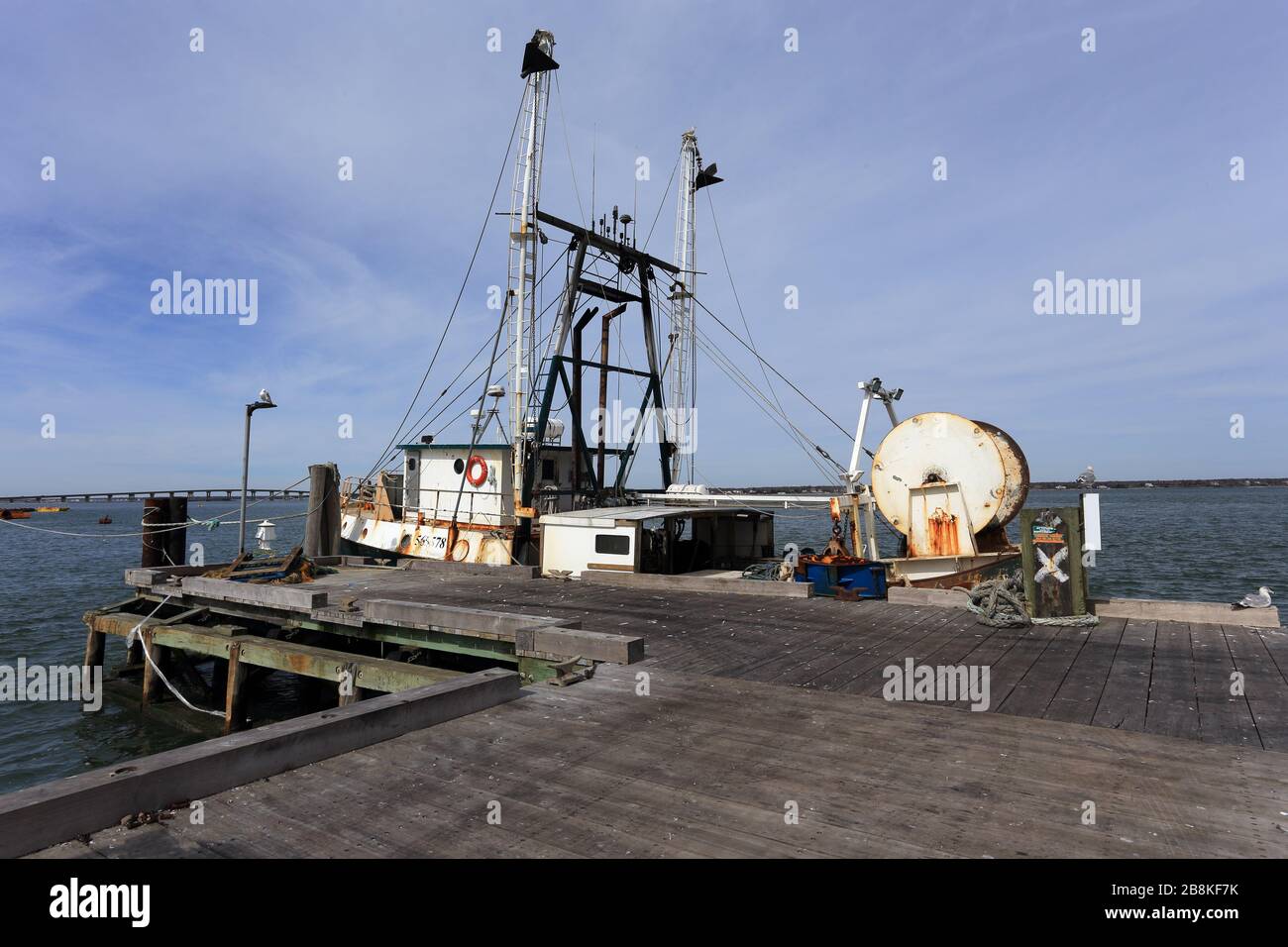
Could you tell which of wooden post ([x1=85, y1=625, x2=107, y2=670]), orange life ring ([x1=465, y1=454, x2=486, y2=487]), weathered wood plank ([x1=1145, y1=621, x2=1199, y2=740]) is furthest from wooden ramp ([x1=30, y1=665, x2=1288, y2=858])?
orange life ring ([x1=465, y1=454, x2=486, y2=487])

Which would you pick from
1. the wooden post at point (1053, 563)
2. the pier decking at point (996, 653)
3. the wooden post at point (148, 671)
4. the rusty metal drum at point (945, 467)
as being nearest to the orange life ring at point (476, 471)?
the pier decking at point (996, 653)

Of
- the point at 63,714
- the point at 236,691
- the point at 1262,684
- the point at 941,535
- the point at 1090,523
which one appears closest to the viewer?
the point at 1262,684

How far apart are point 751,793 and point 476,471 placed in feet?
71.6

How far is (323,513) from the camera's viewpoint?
22.7 m

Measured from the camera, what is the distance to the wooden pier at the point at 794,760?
4352mm

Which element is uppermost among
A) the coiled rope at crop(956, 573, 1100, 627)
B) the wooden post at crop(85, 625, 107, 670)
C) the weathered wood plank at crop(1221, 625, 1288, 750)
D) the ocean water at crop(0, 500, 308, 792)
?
the coiled rope at crop(956, 573, 1100, 627)

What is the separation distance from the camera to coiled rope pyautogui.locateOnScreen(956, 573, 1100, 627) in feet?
36.4

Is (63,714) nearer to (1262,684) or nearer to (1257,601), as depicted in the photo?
(1262,684)

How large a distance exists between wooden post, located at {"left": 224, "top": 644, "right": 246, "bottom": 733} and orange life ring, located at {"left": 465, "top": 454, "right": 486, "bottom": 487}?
40.0 ft

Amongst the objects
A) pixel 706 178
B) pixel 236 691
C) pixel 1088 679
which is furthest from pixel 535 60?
pixel 1088 679

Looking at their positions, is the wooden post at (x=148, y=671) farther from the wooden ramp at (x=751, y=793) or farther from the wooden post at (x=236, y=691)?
the wooden ramp at (x=751, y=793)

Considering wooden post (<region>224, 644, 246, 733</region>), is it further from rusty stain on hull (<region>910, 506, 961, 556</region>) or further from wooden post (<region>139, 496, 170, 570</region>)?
rusty stain on hull (<region>910, 506, 961, 556</region>)
